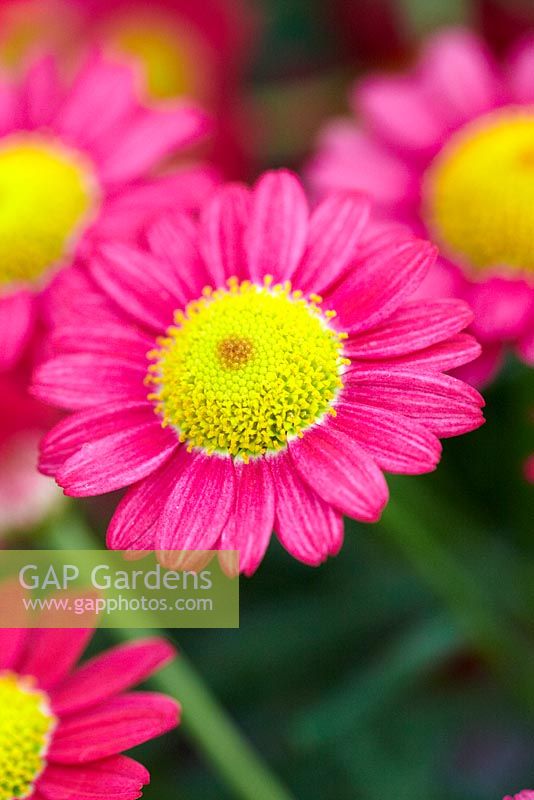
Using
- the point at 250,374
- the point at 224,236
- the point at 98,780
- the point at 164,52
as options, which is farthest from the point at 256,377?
the point at 164,52

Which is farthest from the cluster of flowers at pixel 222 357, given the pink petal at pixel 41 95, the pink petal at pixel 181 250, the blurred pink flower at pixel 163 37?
the blurred pink flower at pixel 163 37

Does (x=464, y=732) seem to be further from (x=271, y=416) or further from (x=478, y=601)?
(x=271, y=416)

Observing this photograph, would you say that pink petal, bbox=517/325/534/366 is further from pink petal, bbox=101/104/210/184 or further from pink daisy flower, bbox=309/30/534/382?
pink petal, bbox=101/104/210/184

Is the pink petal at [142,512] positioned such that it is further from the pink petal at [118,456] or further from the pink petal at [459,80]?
the pink petal at [459,80]

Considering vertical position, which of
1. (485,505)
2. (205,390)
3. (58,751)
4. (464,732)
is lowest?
(464,732)

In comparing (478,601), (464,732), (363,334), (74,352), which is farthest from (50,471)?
(464,732)
